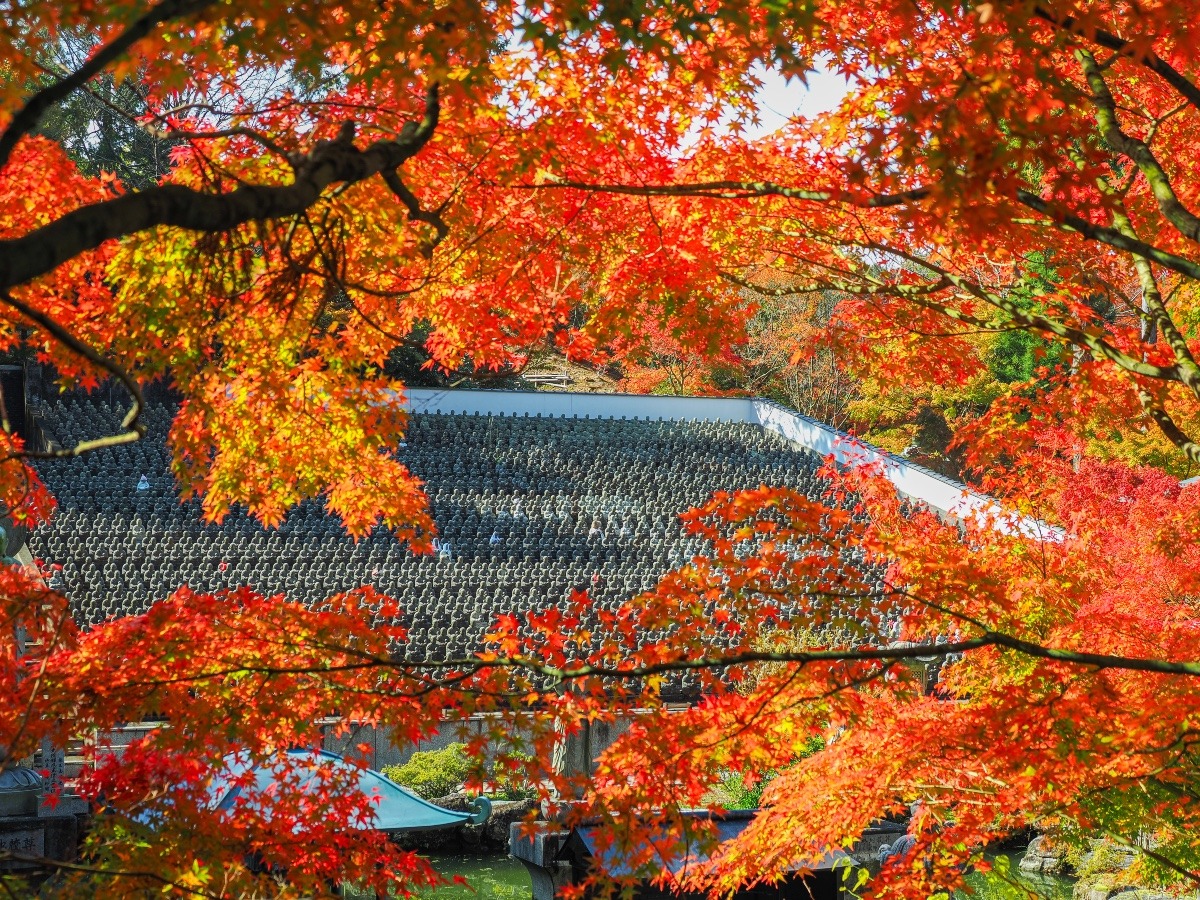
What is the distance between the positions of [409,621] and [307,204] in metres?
12.8

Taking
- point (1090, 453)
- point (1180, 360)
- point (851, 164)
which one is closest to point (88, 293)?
point (851, 164)

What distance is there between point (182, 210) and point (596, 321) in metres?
3.38

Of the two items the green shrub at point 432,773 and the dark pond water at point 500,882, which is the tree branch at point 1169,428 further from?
the green shrub at point 432,773

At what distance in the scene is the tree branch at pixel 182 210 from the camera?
76.9 inches

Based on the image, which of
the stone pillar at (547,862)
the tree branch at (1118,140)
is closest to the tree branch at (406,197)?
the tree branch at (1118,140)

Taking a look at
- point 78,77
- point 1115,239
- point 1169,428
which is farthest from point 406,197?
point 1169,428

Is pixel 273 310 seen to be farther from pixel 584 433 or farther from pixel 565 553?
pixel 584 433

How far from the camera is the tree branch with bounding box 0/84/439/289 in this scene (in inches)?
76.9

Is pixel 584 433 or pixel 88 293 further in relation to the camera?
pixel 584 433

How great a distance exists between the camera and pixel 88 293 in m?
4.73

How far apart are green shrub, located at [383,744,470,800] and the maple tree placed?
7.08 m

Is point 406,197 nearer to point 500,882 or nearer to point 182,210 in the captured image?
point 182,210

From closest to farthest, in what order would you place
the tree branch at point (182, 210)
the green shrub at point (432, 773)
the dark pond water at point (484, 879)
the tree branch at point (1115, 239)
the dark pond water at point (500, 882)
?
the tree branch at point (182, 210) → the tree branch at point (1115, 239) → the dark pond water at point (500, 882) → the dark pond water at point (484, 879) → the green shrub at point (432, 773)

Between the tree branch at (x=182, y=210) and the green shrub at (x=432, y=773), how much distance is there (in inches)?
413
